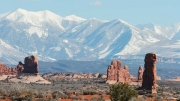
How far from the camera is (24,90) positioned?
6481 cm

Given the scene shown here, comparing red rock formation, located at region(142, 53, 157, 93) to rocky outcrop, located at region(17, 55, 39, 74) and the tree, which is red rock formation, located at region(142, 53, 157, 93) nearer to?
the tree

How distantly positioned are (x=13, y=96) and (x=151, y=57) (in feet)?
120

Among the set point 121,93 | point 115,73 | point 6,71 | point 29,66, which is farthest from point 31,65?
point 121,93

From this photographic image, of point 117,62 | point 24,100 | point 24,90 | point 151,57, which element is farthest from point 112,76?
point 24,100

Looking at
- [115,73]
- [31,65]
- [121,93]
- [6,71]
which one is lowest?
[121,93]

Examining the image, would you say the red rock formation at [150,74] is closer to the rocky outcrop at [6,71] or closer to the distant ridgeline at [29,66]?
the distant ridgeline at [29,66]

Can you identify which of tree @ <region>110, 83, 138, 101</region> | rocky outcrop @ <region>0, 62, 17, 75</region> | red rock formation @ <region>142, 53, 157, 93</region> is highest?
rocky outcrop @ <region>0, 62, 17, 75</region>

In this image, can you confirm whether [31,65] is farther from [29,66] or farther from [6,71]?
[6,71]

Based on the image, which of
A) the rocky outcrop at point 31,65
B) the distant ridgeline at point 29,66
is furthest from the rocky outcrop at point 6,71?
the rocky outcrop at point 31,65

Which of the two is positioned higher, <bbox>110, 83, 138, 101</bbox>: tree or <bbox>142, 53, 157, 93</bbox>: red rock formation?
<bbox>142, 53, 157, 93</bbox>: red rock formation

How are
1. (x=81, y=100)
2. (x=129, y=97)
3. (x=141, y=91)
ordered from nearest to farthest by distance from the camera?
(x=129, y=97), (x=81, y=100), (x=141, y=91)

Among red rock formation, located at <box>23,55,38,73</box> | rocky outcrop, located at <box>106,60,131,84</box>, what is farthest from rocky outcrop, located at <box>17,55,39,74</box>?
rocky outcrop, located at <box>106,60,131,84</box>

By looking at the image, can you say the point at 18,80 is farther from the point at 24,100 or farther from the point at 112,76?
the point at 24,100

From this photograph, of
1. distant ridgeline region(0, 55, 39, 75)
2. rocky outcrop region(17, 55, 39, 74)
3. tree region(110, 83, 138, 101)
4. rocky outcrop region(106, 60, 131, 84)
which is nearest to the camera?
tree region(110, 83, 138, 101)
